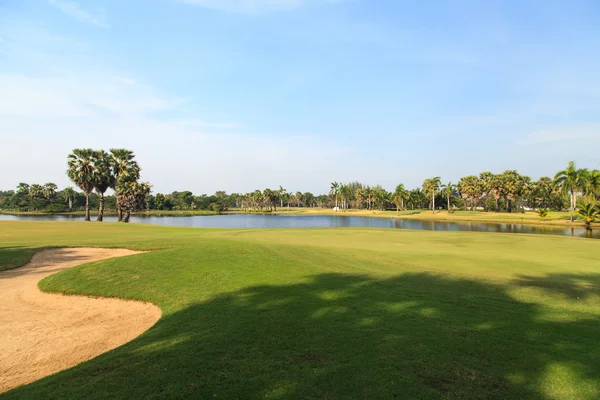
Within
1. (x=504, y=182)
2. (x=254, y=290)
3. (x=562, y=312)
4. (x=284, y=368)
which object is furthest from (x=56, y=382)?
(x=504, y=182)

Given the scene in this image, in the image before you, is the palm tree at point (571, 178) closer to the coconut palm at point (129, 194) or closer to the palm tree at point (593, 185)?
the palm tree at point (593, 185)

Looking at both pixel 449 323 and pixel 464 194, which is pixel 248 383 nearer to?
pixel 449 323

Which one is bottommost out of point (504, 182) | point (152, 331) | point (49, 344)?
point (49, 344)

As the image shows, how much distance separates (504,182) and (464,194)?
2059 cm

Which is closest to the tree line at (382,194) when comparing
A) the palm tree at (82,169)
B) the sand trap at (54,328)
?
the palm tree at (82,169)

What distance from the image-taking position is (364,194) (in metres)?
177

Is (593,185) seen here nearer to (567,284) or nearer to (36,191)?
(567,284)

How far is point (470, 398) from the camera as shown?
5.34m

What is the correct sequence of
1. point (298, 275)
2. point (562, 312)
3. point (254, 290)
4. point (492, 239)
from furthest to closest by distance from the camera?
point (492, 239) < point (298, 275) < point (254, 290) < point (562, 312)

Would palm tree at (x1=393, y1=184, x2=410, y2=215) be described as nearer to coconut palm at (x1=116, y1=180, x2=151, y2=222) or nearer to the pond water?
the pond water

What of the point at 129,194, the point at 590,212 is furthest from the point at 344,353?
the point at 590,212

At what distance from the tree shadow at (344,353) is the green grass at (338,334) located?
3cm

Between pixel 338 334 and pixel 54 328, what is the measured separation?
8776 millimetres

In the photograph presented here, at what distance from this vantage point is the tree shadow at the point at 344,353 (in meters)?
5.49
